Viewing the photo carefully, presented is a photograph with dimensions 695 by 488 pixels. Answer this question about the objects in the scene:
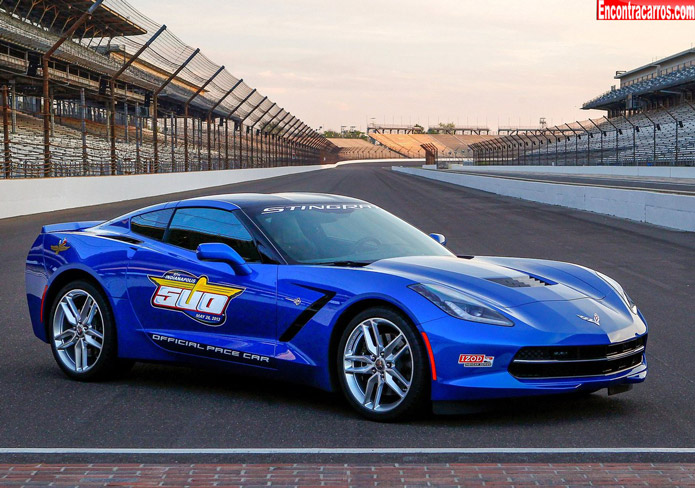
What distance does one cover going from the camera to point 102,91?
125ft

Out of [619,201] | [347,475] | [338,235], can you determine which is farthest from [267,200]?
[619,201]

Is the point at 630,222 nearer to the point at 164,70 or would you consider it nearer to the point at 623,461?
the point at 623,461

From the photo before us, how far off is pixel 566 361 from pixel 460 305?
635 mm

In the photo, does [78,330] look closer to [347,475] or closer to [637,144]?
[347,475]

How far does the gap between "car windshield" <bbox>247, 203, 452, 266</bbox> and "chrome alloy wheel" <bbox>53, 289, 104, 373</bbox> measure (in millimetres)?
1355

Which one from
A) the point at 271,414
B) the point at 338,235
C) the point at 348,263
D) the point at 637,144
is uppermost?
the point at 637,144

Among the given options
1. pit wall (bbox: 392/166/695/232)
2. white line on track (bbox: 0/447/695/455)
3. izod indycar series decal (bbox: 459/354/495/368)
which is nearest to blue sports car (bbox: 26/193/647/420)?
izod indycar series decal (bbox: 459/354/495/368)

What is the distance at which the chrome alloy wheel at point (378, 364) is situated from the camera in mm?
4922

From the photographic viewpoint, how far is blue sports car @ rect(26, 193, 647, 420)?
4793mm

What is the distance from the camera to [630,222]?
Result: 73.2 ft

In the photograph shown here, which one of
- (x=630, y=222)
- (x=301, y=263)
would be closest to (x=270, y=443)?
(x=301, y=263)

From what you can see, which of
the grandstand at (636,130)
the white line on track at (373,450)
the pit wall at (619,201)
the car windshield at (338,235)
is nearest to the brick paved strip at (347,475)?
the white line on track at (373,450)

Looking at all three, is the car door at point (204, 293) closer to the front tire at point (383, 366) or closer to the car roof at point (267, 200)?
the car roof at point (267, 200)

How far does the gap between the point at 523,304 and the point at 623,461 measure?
1033 mm
